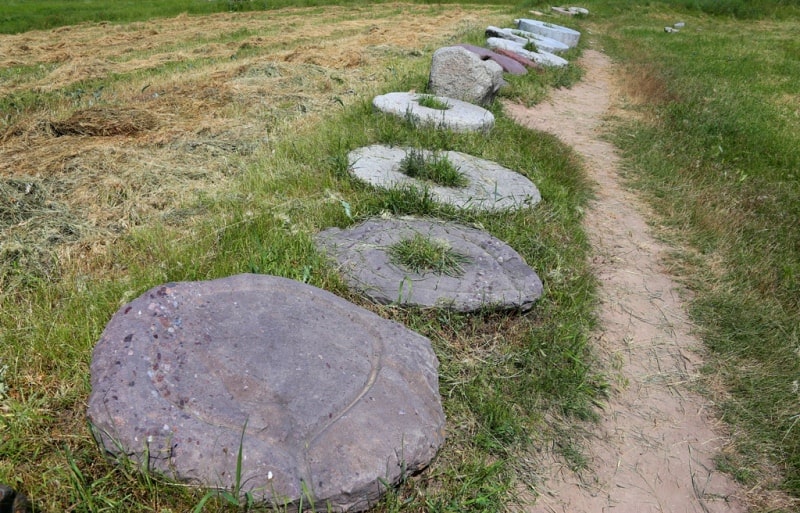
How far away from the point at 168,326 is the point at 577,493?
5.57ft

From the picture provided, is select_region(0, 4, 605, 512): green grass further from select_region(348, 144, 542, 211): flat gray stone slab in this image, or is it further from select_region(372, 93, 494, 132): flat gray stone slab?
select_region(372, 93, 494, 132): flat gray stone slab

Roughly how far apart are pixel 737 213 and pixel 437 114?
8.90 feet

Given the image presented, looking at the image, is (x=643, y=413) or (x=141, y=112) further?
(x=141, y=112)

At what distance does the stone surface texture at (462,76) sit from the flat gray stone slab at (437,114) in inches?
25.3

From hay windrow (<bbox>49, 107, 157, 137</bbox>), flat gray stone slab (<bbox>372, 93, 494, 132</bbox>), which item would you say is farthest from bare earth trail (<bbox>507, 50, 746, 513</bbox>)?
hay windrow (<bbox>49, 107, 157, 137</bbox>)

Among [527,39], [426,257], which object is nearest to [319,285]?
[426,257]

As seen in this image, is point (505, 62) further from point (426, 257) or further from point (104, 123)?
point (426, 257)

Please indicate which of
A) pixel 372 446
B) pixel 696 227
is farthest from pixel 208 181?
pixel 696 227

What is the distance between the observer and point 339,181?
4188 millimetres

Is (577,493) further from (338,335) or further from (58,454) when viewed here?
(58,454)

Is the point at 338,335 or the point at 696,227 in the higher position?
the point at 338,335

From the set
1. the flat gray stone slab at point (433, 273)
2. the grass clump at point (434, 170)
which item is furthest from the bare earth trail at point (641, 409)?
the grass clump at point (434, 170)

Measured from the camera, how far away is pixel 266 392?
210 cm

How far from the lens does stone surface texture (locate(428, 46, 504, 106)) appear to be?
21.6 ft
